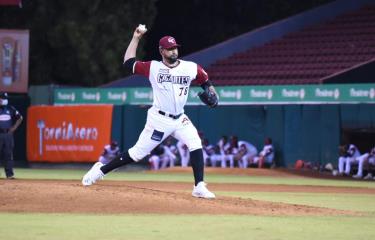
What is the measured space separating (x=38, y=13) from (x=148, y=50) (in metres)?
5.60

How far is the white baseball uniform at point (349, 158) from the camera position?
78.8ft

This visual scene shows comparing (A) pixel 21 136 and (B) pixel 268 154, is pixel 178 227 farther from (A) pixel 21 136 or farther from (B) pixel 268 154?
(A) pixel 21 136

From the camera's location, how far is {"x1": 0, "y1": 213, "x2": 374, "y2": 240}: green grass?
335 inches

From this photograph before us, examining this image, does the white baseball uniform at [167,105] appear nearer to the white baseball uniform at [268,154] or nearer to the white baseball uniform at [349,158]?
the white baseball uniform at [349,158]

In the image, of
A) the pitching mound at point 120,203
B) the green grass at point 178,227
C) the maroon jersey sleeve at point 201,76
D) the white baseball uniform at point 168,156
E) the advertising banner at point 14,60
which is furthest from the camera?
the advertising banner at point 14,60

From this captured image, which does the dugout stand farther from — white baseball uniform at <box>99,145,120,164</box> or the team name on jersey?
the team name on jersey

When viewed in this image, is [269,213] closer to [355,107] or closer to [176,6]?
[355,107]

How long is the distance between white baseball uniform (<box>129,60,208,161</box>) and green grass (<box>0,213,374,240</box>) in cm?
186

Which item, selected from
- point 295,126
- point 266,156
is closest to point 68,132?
point 266,156

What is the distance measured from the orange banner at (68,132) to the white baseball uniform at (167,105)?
55.6 ft

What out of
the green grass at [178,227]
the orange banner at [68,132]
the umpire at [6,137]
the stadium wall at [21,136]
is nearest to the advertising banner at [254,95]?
the orange banner at [68,132]

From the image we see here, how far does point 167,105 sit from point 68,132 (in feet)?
61.0

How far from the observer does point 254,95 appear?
26562mm

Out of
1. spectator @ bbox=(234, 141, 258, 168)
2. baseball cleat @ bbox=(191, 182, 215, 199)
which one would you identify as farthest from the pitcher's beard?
spectator @ bbox=(234, 141, 258, 168)
